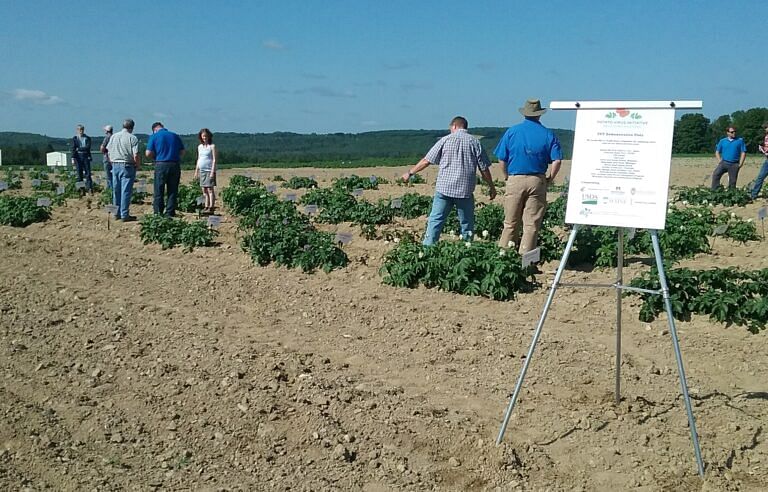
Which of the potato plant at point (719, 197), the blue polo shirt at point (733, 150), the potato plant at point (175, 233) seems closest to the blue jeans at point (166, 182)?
the potato plant at point (175, 233)

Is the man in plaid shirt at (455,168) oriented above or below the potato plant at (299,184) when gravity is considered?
above

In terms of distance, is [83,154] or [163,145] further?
[83,154]

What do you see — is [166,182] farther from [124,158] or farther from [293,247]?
[293,247]

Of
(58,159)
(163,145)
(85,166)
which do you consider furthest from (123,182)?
(58,159)

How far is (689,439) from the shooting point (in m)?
4.38

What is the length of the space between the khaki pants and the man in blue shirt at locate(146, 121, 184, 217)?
19.3ft

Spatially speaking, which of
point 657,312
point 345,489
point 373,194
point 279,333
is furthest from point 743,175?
point 345,489

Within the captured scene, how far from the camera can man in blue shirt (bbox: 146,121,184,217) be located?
11.7 metres

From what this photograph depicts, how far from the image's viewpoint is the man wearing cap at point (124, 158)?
37.9 ft

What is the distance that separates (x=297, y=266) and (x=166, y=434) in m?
4.30

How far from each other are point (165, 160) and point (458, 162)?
550 centimetres

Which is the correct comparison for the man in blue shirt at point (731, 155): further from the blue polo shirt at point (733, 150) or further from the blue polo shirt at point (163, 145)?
the blue polo shirt at point (163, 145)

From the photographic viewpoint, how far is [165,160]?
1175cm

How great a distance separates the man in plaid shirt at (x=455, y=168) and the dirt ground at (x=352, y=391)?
1.15 m
